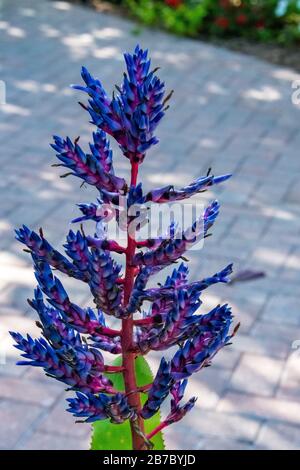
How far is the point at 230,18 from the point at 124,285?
342 inches

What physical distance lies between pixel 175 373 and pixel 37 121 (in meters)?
6.11

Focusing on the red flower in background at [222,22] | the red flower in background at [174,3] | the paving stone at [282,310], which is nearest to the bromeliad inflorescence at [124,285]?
the paving stone at [282,310]

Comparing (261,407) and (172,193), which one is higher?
(172,193)

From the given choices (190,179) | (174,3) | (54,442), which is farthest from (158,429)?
(174,3)

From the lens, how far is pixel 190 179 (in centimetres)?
613

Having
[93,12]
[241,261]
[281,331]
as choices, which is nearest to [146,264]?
[281,331]

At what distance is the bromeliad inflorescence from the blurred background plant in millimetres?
8410

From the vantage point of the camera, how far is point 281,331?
14.3ft

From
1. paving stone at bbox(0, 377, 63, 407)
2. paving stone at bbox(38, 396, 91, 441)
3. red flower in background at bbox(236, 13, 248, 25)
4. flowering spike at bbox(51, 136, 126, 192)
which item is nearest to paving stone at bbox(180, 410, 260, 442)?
paving stone at bbox(38, 396, 91, 441)

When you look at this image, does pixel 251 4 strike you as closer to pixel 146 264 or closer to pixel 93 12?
pixel 93 12

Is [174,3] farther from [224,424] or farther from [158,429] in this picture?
[158,429]

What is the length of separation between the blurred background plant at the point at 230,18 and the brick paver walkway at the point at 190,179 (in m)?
0.28

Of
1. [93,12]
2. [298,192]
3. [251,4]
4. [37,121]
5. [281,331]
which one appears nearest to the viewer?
[281,331]
